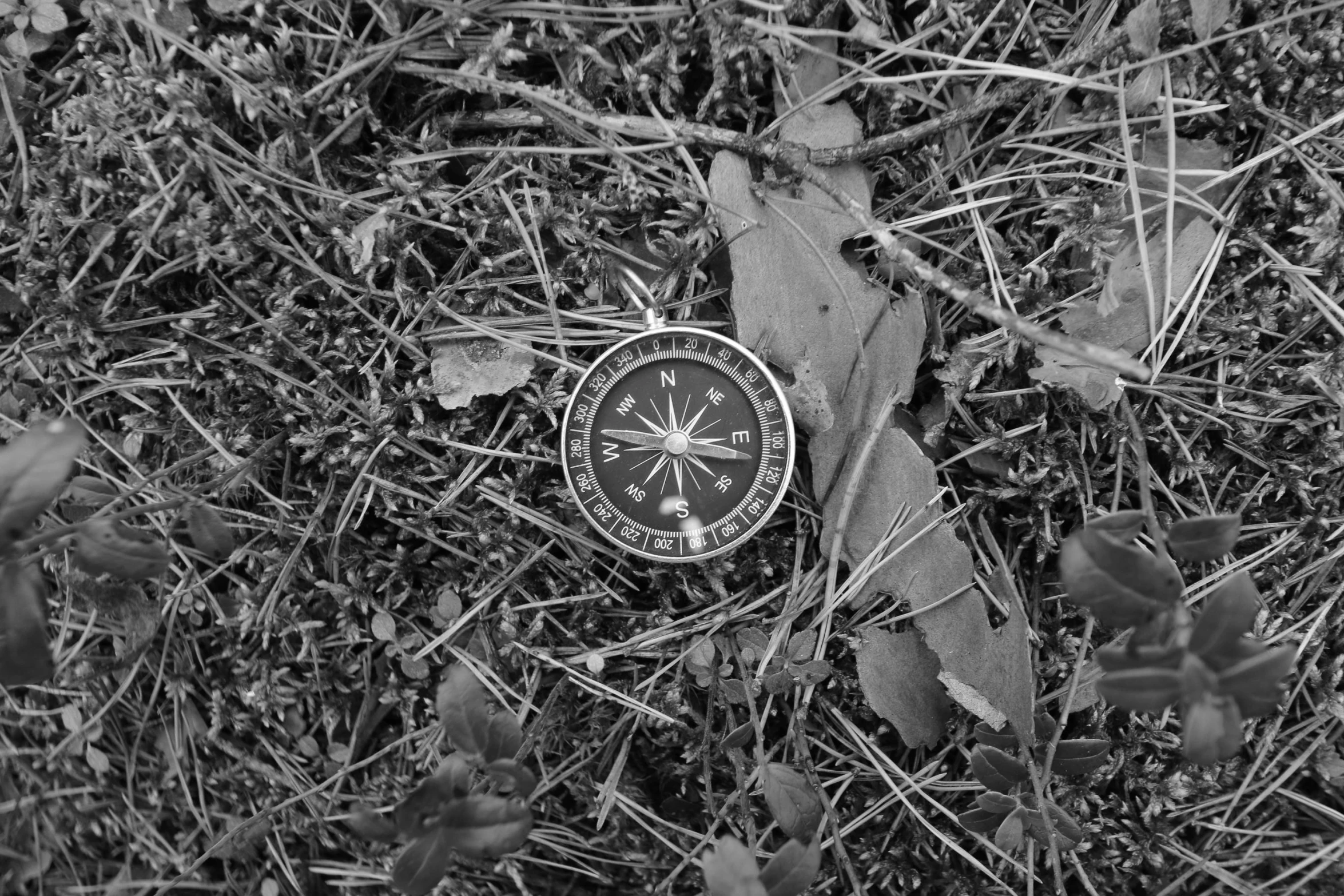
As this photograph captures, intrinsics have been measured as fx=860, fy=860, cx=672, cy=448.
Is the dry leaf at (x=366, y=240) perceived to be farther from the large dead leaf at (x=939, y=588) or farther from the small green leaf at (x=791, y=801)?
the small green leaf at (x=791, y=801)

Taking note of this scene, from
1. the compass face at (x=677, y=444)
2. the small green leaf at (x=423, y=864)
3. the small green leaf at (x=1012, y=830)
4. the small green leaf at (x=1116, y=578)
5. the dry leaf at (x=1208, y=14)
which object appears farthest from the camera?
the compass face at (x=677, y=444)

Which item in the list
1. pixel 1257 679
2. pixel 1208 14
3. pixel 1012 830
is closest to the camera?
pixel 1257 679

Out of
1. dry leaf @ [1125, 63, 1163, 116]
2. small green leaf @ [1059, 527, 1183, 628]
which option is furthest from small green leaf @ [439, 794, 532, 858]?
dry leaf @ [1125, 63, 1163, 116]

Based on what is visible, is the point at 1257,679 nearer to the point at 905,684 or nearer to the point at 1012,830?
the point at 1012,830

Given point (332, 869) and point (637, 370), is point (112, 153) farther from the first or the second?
point (332, 869)

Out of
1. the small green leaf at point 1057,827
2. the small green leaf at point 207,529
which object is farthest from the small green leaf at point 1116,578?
the small green leaf at point 207,529

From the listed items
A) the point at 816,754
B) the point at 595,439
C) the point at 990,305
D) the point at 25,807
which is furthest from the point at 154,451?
the point at 990,305

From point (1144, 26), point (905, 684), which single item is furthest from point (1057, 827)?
point (1144, 26)
